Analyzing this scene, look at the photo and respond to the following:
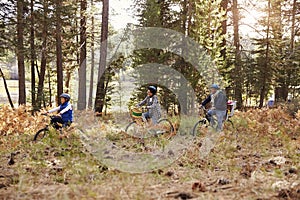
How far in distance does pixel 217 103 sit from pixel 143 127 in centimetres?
273

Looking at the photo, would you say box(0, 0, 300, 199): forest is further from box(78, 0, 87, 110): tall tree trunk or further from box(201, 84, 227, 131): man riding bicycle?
box(201, 84, 227, 131): man riding bicycle

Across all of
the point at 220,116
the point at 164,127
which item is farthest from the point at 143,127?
the point at 220,116

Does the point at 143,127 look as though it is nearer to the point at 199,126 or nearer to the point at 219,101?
the point at 199,126

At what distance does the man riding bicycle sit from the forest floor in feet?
3.41

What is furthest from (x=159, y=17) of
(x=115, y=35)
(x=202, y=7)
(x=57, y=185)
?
(x=57, y=185)

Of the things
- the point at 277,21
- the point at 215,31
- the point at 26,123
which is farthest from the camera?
the point at 277,21

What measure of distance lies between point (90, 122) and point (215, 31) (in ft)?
34.8

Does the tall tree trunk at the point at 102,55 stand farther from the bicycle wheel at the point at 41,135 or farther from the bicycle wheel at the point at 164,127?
the bicycle wheel at the point at 41,135

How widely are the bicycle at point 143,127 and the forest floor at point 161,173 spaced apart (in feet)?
5.07

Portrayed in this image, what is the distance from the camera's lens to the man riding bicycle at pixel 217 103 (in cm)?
1141

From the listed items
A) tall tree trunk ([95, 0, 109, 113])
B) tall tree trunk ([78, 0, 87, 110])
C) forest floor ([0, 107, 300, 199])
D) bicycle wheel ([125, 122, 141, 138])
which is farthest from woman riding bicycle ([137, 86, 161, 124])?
tall tree trunk ([78, 0, 87, 110])

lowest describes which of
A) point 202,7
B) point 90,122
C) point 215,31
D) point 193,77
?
point 90,122

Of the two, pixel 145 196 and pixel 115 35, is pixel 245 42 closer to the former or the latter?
pixel 115 35

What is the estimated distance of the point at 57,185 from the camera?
18.8ft
